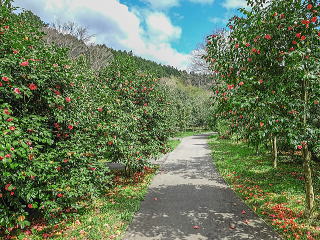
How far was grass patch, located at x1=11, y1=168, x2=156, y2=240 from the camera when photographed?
4.96 metres

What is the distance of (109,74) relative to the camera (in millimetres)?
9711

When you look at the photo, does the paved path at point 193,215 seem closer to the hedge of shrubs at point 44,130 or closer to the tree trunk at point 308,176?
the tree trunk at point 308,176

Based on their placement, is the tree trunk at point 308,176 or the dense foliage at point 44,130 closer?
the dense foliage at point 44,130

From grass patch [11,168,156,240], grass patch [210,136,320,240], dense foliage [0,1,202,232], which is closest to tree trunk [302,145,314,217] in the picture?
grass patch [210,136,320,240]

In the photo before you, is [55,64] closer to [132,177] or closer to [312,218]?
[132,177]

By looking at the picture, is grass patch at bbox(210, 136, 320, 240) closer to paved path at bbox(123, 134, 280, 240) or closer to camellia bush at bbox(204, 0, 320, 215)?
paved path at bbox(123, 134, 280, 240)

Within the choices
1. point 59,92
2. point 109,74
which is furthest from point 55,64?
point 109,74

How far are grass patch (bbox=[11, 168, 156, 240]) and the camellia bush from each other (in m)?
4.03

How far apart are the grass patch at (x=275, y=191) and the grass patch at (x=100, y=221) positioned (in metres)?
3.74

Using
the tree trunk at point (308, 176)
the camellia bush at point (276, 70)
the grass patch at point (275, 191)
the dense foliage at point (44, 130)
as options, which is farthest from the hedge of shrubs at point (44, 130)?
the tree trunk at point (308, 176)

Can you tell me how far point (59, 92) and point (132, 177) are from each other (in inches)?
229

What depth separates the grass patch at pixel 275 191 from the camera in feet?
16.5

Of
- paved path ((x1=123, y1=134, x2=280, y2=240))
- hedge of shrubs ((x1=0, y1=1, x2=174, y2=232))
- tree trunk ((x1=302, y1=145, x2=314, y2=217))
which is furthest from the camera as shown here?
tree trunk ((x1=302, y1=145, x2=314, y2=217))

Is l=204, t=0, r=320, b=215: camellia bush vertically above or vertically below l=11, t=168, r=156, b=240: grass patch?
above
